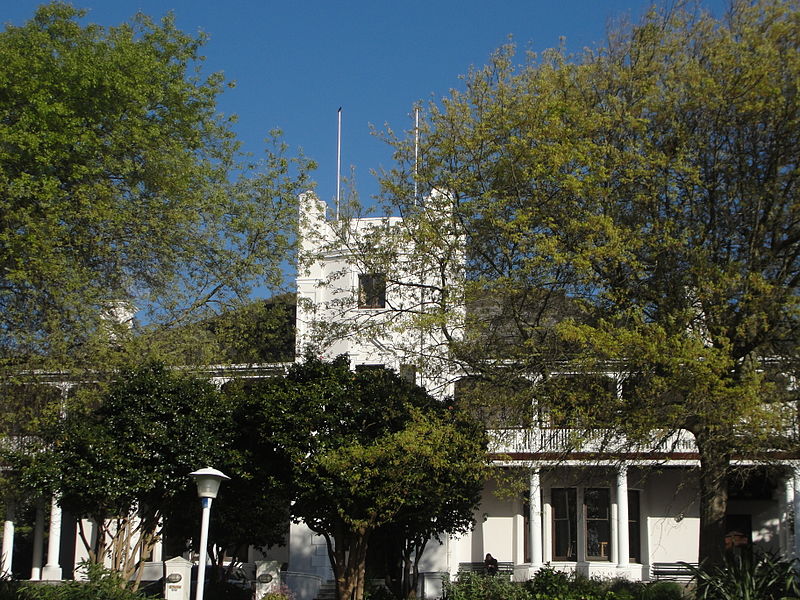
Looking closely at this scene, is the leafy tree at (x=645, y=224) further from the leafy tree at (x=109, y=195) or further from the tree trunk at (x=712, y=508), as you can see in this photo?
the leafy tree at (x=109, y=195)

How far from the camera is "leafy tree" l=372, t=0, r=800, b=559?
1609 centimetres

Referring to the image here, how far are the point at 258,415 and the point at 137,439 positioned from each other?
3.31m

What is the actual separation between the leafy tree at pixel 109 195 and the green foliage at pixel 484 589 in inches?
381

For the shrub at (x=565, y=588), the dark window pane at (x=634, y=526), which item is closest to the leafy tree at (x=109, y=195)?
the shrub at (x=565, y=588)

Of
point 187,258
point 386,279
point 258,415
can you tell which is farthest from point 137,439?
point 386,279

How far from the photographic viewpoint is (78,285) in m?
21.7

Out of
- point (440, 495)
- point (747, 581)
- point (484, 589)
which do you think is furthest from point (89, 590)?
point (747, 581)

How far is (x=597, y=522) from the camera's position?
34.1 m

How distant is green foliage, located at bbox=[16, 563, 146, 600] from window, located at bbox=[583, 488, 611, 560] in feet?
62.8

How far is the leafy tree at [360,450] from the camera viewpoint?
19.4 m

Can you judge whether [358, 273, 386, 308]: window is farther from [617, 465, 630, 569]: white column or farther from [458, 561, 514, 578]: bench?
[458, 561, 514, 578]: bench

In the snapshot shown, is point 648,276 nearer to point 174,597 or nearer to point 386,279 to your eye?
point 386,279

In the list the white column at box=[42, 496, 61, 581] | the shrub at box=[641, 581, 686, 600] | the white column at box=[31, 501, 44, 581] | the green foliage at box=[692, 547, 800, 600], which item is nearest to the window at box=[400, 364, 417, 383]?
the green foliage at box=[692, 547, 800, 600]

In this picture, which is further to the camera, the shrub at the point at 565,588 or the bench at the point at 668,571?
the bench at the point at 668,571
